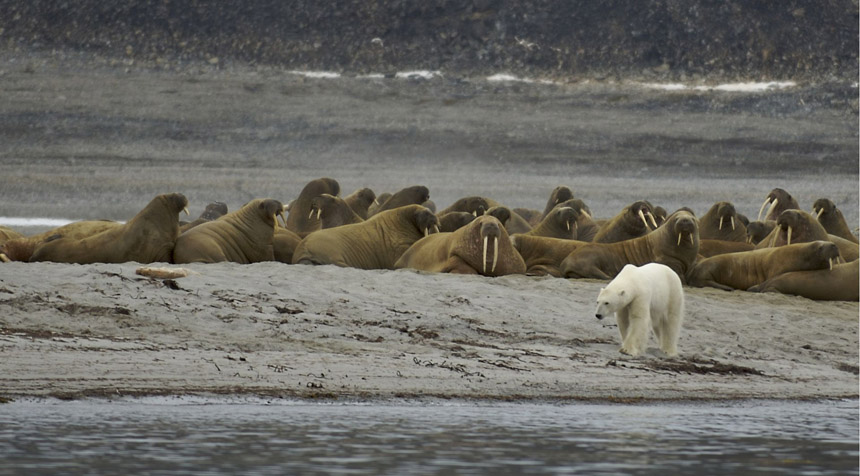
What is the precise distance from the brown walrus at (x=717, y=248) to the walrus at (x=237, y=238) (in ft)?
13.8

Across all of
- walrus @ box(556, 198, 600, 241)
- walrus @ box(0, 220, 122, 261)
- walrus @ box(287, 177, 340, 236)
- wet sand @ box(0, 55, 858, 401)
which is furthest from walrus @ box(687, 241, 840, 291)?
walrus @ box(0, 220, 122, 261)

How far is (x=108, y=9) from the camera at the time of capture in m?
47.1

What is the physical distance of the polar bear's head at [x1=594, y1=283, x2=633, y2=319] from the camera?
32.1 feet

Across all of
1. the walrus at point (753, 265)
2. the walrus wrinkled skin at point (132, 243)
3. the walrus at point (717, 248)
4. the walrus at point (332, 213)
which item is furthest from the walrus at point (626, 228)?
the walrus wrinkled skin at point (132, 243)

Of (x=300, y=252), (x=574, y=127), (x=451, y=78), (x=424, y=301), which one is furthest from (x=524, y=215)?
(x=451, y=78)

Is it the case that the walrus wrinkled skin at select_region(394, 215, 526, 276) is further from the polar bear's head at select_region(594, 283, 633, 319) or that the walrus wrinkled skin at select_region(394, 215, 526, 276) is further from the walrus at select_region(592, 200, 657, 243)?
the polar bear's head at select_region(594, 283, 633, 319)

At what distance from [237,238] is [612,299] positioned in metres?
4.92

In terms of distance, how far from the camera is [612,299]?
979 centimetres

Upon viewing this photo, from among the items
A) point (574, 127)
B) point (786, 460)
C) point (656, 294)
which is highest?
point (574, 127)

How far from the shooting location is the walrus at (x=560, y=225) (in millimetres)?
15281

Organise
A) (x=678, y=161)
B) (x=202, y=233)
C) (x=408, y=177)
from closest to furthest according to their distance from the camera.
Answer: (x=202, y=233) → (x=408, y=177) → (x=678, y=161)

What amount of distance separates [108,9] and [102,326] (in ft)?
128

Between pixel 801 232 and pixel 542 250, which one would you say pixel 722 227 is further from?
pixel 542 250

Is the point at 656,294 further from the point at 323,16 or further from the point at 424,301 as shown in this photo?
the point at 323,16
